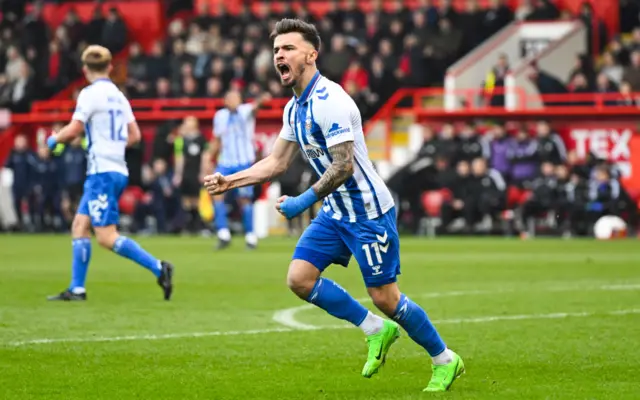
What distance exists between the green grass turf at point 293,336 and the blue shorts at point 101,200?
79cm

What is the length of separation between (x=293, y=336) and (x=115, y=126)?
3.59 m

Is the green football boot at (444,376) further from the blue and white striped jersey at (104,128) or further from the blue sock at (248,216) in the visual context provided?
the blue sock at (248,216)

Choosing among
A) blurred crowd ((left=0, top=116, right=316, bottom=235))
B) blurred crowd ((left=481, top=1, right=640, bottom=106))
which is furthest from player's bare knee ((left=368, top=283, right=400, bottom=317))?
blurred crowd ((left=481, top=1, right=640, bottom=106))

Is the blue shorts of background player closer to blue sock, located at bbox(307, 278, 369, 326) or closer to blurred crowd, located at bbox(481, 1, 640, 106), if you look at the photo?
blurred crowd, located at bbox(481, 1, 640, 106)

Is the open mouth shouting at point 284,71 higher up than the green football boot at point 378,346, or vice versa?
the open mouth shouting at point 284,71

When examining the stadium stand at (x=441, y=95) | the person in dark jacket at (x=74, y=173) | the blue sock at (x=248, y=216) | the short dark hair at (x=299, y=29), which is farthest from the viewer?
the person in dark jacket at (x=74, y=173)

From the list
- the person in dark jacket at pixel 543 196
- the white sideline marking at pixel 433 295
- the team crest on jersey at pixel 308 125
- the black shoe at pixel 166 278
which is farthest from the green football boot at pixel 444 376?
the person in dark jacket at pixel 543 196

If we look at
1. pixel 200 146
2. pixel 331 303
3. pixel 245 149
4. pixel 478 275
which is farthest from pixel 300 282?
pixel 200 146

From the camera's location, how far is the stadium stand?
26719 mm

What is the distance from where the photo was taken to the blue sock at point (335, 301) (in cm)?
791

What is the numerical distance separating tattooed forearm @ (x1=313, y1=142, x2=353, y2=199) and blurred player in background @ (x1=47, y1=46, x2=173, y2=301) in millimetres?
5632

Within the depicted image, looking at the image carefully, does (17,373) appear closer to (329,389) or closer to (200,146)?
(329,389)

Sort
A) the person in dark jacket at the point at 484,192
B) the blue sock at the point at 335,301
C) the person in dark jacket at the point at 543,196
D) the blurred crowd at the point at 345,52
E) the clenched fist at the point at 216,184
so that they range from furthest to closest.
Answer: the blurred crowd at the point at 345,52 → the person in dark jacket at the point at 484,192 → the person in dark jacket at the point at 543,196 → the blue sock at the point at 335,301 → the clenched fist at the point at 216,184

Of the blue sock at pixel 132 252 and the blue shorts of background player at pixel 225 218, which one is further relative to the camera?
the blue shorts of background player at pixel 225 218
